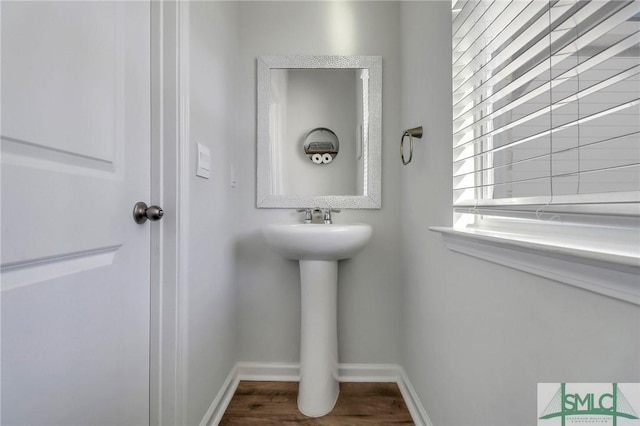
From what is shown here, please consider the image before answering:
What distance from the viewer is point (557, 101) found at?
1.80 feet

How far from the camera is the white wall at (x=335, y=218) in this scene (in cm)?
158

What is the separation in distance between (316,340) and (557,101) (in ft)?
3.97

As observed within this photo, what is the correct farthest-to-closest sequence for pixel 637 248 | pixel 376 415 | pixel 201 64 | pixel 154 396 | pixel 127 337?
pixel 376 415 → pixel 201 64 → pixel 154 396 → pixel 127 337 → pixel 637 248

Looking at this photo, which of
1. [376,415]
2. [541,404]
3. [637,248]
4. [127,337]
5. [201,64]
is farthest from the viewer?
[376,415]

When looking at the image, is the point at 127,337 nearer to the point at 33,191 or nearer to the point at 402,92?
the point at 33,191

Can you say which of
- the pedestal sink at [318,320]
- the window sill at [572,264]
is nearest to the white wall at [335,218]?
the pedestal sink at [318,320]

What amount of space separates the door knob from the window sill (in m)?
0.90

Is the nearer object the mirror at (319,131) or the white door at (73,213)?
the white door at (73,213)

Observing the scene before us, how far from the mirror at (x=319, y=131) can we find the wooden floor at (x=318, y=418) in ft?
3.15

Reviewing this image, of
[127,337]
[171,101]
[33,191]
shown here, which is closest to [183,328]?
[127,337]

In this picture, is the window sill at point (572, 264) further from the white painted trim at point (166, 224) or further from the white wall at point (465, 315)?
the white painted trim at point (166, 224)

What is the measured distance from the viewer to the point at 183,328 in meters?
→ 0.93

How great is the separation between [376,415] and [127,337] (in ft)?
3.62

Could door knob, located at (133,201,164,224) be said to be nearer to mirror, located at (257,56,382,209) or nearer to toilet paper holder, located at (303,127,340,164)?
mirror, located at (257,56,382,209)
